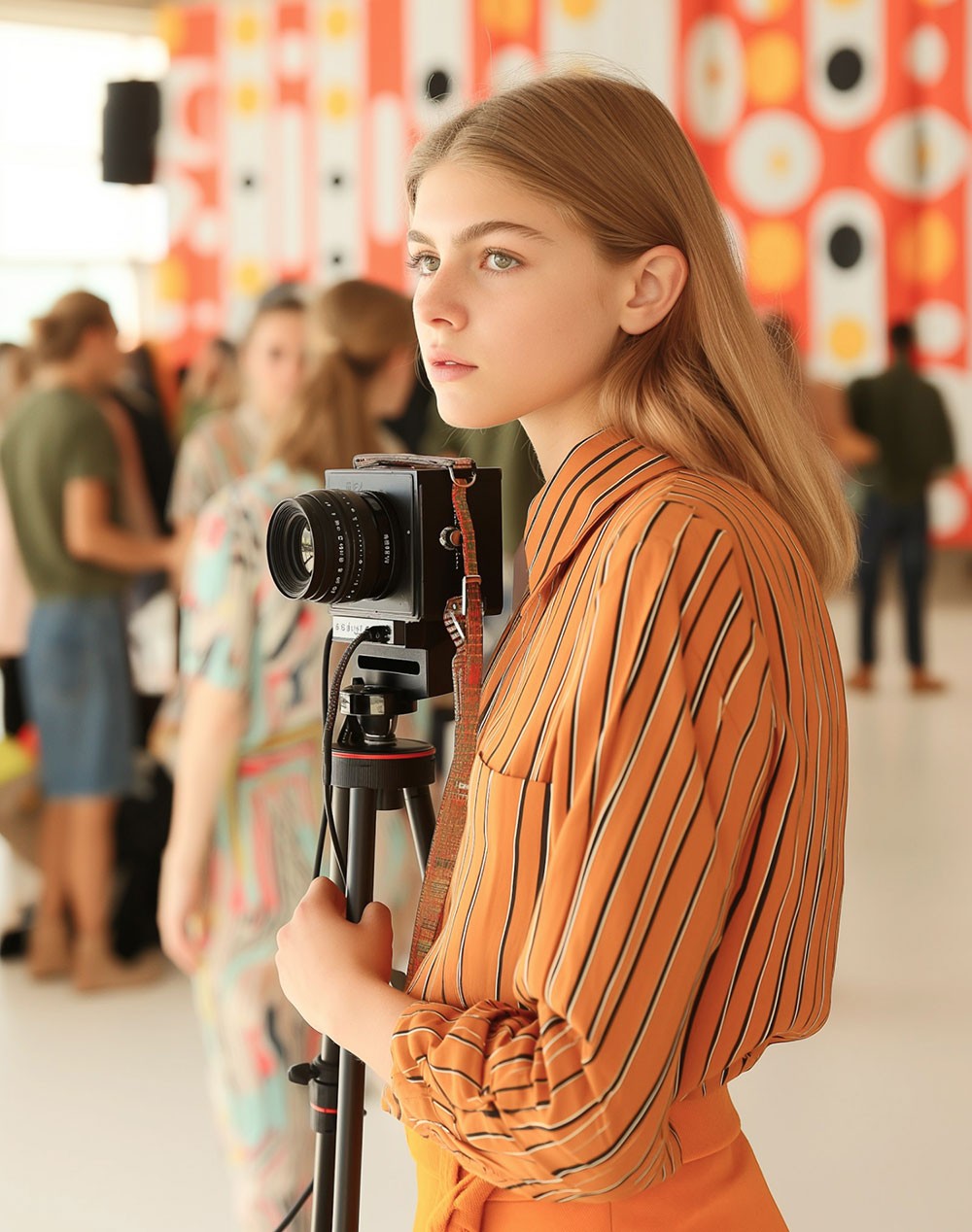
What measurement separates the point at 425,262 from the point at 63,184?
10753 mm

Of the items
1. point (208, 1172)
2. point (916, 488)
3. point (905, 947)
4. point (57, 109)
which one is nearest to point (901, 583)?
point (916, 488)

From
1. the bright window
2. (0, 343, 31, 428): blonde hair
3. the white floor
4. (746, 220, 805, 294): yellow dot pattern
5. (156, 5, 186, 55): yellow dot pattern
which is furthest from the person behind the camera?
(156, 5, 186, 55): yellow dot pattern

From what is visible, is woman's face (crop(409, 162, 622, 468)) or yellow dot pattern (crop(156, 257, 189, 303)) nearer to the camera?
woman's face (crop(409, 162, 622, 468))

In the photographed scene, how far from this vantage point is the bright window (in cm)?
1043

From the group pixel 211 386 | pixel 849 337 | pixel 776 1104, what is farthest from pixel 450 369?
pixel 849 337

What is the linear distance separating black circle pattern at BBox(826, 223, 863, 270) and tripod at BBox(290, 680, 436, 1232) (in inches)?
357

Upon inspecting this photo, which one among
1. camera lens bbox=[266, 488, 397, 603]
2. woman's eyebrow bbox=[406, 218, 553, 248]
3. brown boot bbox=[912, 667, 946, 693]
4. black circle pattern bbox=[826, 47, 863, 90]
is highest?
black circle pattern bbox=[826, 47, 863, 90]

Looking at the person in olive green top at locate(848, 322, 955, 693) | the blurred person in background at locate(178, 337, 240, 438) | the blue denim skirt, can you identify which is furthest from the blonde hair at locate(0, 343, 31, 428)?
the person in olive green top at locate(848, 322, 955, 693)

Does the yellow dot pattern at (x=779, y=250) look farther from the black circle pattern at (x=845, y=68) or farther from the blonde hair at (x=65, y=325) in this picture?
the blonde hair at (x=65, y=325)

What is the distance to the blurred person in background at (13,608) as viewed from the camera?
3.61 metres

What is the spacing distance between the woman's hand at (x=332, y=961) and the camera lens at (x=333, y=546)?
229 millimetres

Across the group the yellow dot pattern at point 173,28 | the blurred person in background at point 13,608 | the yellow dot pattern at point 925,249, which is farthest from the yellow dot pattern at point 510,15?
the blurred person in background at point 13,608

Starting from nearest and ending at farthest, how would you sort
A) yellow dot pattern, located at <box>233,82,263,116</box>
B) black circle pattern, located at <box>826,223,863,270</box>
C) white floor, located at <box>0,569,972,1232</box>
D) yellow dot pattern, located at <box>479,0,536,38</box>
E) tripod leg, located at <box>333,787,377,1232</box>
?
1. tripod leg, located at <box>333,787,377,1232</box>
2. white floor, located at <box>0,569,972,1232</box>
3. black circle pattern, located at <box>826,223,863,270</box>
4. yellow dot pattern, located at <box>479,0,536,38</box>
5. yellow dot pattern, located at <box>233,82,263,116</box>

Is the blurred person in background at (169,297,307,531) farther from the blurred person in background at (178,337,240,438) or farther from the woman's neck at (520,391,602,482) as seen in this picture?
the woman's neck at (520,391,602,482)
